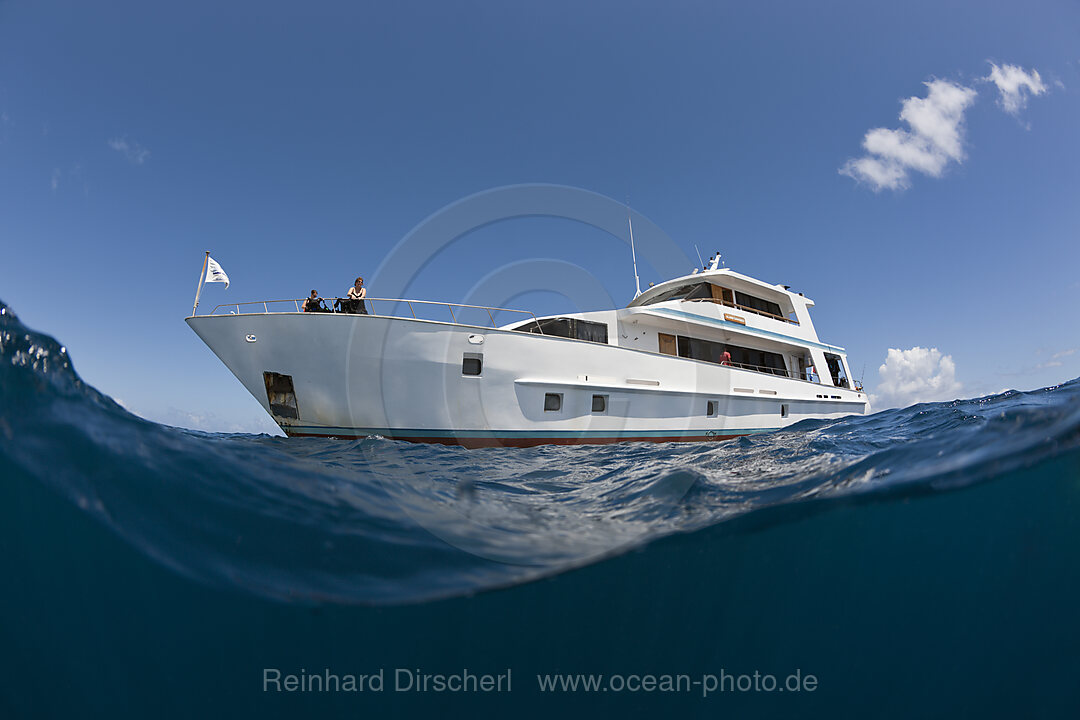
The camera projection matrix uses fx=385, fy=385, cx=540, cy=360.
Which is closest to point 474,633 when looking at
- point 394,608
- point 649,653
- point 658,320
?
point 394,608

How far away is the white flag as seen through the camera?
28.5 ft

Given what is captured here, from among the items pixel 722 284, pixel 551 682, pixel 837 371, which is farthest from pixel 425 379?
pixel 837 371

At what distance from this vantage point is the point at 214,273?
876 centimetres

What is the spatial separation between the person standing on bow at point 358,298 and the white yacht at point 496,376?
Answer: 0.31 meters

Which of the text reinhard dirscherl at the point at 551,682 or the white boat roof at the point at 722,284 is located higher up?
the white boat roof at the point at 722,284

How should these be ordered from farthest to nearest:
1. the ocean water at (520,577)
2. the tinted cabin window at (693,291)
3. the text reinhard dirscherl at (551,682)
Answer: the tinted cabin window at (693,291), the text reinhard dirscherl at (551,682), the ocean water at (520,577)

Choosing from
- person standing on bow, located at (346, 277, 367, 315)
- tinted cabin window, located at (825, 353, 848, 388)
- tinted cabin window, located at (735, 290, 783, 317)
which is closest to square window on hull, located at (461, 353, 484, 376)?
person standing on bow, located at (346, 277, 367, 315)

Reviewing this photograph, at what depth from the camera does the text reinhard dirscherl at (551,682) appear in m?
3.15

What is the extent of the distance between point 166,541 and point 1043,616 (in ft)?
27.9

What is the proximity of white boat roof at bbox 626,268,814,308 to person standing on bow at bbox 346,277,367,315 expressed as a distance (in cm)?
894

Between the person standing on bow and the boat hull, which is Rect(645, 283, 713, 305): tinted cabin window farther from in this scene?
the person standing on bow

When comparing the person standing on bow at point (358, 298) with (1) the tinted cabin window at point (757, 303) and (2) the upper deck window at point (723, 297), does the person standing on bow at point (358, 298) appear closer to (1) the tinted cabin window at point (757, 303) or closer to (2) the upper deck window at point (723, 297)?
(2) the upper deck window at point (723, 297)

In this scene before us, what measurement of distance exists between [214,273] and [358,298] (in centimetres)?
349

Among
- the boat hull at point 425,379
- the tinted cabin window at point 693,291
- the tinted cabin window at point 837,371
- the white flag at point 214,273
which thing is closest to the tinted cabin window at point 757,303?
the tinted cabin window at point 693,291
